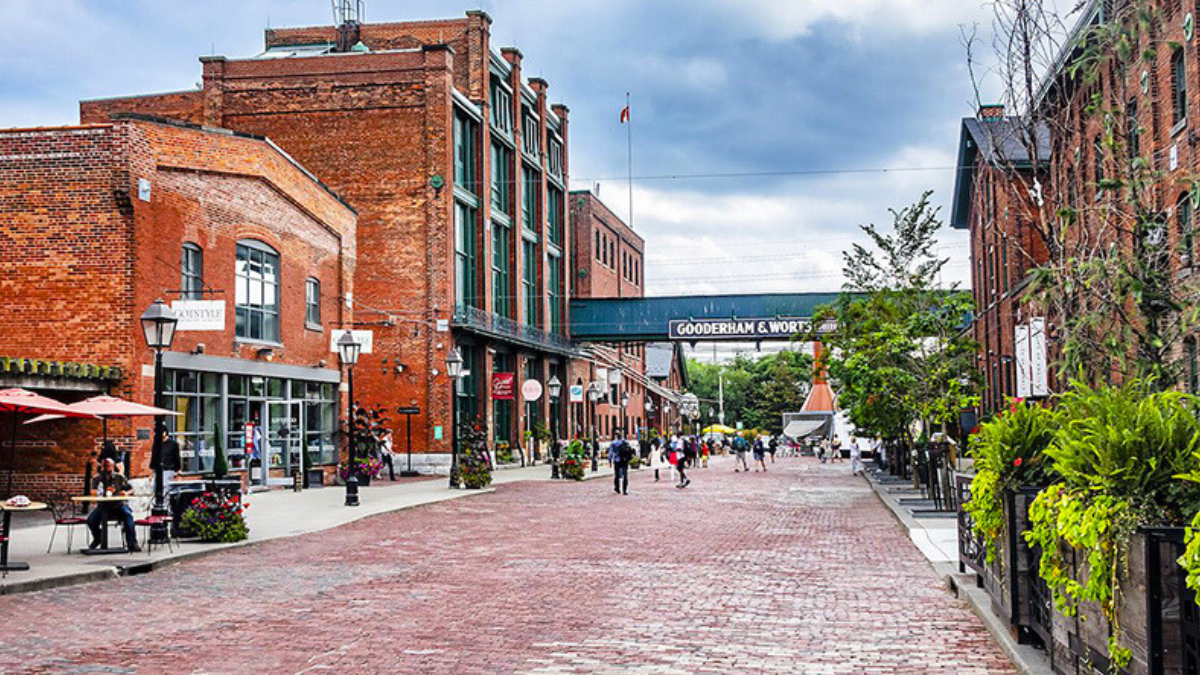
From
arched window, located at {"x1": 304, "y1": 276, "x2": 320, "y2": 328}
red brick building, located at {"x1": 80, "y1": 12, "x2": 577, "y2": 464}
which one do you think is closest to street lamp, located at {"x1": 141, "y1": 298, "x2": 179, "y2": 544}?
arched window, located at {"x1": 304, "y1": 276, "x2": 320, "y2": 328}

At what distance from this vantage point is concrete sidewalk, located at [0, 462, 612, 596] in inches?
560

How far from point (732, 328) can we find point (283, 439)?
32350mm

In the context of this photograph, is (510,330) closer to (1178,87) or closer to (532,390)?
(532,390)

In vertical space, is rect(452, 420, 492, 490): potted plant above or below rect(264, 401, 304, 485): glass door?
below

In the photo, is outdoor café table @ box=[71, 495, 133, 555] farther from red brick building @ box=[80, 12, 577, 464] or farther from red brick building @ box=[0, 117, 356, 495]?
red brick building @ box=[80, 12, 577, 464]

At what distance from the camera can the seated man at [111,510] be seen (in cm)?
1634

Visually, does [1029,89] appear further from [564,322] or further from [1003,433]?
[564,322]

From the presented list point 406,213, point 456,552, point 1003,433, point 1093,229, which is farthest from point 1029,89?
point 406,213

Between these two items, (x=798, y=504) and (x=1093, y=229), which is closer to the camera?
(x=1093, y=229)

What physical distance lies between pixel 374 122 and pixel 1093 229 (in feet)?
111

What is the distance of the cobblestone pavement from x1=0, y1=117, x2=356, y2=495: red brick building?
23.4ft

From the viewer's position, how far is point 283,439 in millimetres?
32250

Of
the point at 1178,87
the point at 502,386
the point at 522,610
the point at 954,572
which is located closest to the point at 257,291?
the point at 502,386

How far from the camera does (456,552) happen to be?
16875 mm
